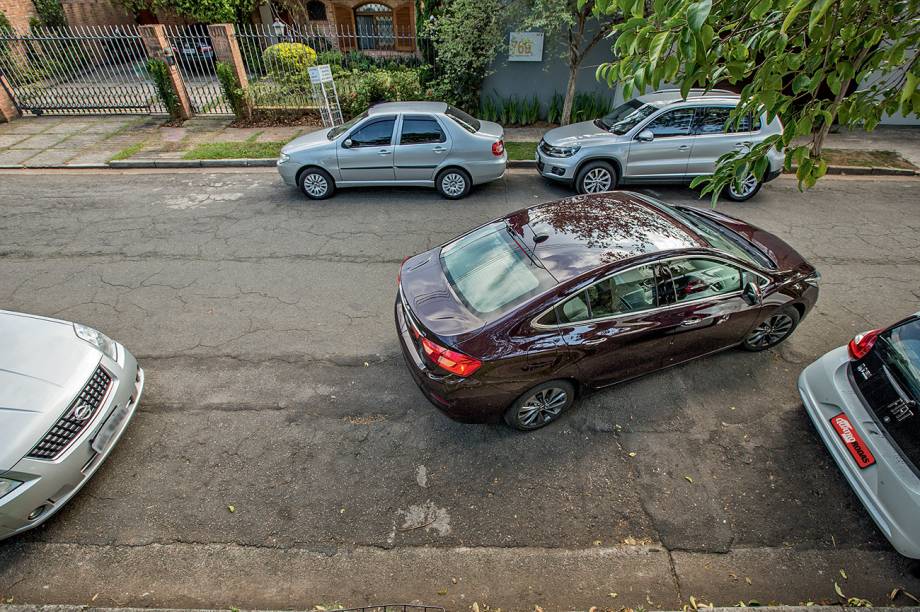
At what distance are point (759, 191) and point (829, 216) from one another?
4.25 ft

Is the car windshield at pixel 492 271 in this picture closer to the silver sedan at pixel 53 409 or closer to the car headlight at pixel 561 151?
the silver sedan at pixel 53 409

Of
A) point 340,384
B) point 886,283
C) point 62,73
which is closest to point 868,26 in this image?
point 340,384

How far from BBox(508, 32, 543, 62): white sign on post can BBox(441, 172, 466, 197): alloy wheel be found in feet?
17.5

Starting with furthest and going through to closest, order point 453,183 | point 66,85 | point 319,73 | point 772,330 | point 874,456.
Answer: point 66,85, point 319,73, point 453,183, point 772,330, point 874,456

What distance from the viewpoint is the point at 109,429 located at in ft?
12.4

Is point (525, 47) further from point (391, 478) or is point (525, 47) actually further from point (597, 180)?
point (391, 478)

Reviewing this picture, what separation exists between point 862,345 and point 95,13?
95.3 feet

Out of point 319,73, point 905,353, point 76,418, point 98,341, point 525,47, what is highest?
point 525,47

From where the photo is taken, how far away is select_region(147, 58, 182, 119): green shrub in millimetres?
11820

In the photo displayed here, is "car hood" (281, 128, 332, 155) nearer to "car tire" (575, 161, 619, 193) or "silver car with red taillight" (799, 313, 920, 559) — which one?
"car tire" (575, 161, 619, 193)

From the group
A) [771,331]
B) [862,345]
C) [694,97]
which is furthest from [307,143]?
[862,345]

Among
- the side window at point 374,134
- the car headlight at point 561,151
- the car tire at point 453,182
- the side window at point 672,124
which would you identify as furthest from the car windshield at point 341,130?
the side window at point 672,124

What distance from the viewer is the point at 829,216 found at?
7.95 meters

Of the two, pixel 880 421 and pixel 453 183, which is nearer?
pixel 880 421
